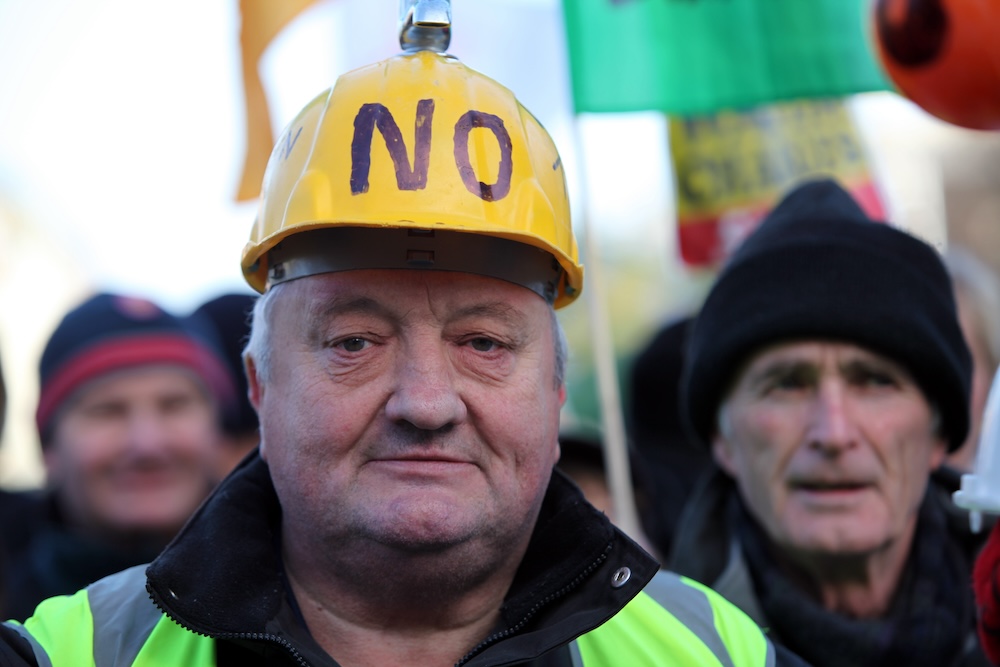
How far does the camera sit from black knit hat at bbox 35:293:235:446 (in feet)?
17.3

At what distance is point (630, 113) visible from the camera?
496 centimetres

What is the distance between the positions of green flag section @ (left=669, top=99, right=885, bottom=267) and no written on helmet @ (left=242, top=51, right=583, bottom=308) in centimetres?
275

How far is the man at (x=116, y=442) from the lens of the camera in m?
5.04

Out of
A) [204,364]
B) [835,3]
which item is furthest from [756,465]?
[204,364]

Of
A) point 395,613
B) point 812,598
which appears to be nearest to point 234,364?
point 812,598

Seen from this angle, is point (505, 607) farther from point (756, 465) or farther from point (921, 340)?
point (921, 340)

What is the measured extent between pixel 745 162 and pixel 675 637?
3.12 meters

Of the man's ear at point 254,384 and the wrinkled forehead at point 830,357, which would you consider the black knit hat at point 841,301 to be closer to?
the wrinkled forehead at point 830,357

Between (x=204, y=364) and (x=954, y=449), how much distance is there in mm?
3093

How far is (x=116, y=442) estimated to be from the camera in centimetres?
516

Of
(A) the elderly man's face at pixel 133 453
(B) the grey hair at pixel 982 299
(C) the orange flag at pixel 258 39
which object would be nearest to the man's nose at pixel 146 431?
(A) the elderly man's face at pixel 133 453

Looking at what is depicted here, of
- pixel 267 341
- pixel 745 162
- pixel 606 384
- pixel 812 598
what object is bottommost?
pixel 812 598

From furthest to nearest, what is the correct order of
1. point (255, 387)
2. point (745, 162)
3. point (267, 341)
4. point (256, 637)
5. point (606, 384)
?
point (745, 162)
point (606, 384)
point (255, 387)
point (267, 341)
point (256, 637)

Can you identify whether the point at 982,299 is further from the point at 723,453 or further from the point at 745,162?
the point at 723,453
